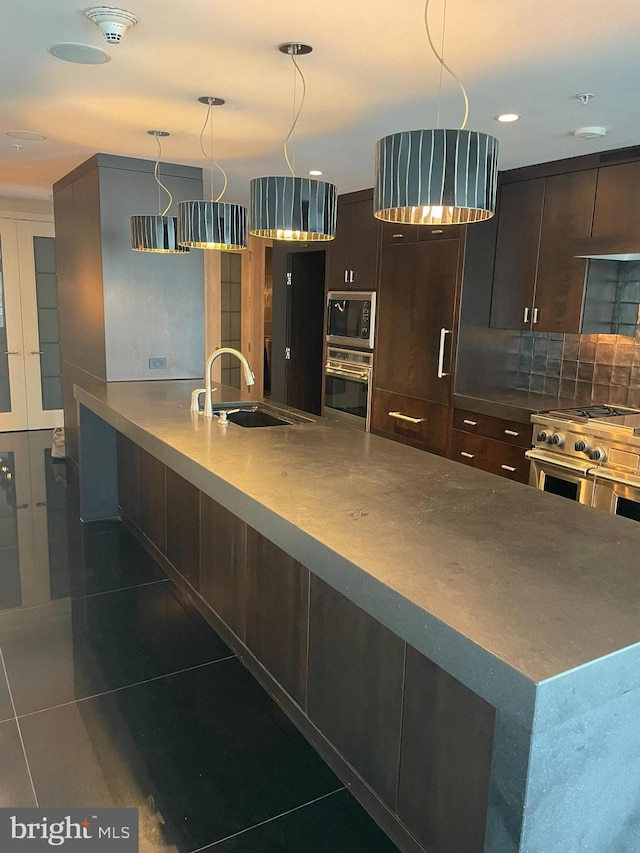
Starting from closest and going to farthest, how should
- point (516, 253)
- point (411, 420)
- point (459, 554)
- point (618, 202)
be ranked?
point (459, 554) → point (618, 202) → point (516, 253) → point (411, 420)

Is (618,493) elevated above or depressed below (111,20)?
below

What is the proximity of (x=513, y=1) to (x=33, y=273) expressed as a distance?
20.3ft

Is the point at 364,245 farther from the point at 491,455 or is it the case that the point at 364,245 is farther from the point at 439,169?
the point at 439,169

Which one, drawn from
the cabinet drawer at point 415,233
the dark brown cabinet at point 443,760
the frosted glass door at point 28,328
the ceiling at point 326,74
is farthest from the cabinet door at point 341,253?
the dark brown cabinet at point 443,760

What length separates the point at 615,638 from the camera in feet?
3.75

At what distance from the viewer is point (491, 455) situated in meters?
4.25

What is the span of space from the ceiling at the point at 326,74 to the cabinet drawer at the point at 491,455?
1.79 metres

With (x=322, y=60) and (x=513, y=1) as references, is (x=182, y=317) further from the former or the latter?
(x=513, y=1)

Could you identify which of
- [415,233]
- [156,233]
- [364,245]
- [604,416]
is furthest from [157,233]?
[604,416]

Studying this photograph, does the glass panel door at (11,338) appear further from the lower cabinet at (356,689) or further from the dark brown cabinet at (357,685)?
the dark brown cabinet at (357,685)

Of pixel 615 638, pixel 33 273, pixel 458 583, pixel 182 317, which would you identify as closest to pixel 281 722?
pixel 458 583

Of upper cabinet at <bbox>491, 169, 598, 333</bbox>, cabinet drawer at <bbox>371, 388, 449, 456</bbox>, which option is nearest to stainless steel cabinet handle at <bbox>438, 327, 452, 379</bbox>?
cabinet drawer at <bbox>371, 388, 449, 456</bbox>

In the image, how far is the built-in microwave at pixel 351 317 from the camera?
526 centimetres

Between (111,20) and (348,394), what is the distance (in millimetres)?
3744
